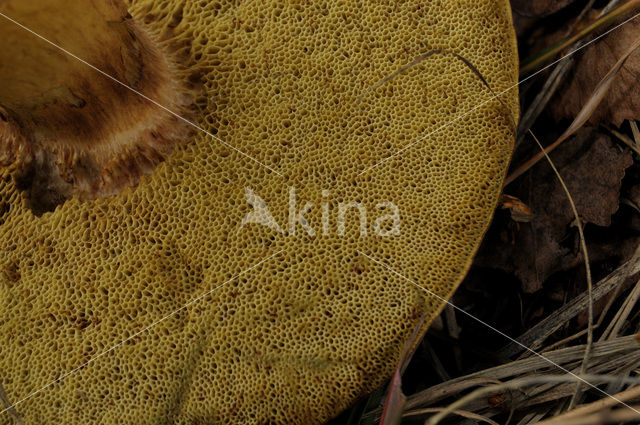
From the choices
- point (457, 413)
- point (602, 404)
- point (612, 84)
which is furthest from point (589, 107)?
point (457, 413)

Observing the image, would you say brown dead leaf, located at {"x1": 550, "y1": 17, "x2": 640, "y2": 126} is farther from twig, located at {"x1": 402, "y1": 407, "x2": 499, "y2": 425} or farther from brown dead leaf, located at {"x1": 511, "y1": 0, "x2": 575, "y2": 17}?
twig, located at {"x1": 402, "y1": 407, "x2": 499, "y2": 425}

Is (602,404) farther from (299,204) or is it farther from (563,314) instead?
(299,204)

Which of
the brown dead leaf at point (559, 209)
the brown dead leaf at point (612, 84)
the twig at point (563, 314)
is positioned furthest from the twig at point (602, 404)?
the brown dead leaf at point (612, 84)

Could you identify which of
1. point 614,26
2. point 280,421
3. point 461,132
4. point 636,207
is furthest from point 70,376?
point 614,26

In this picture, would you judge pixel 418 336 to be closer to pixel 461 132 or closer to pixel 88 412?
pixel 461 132

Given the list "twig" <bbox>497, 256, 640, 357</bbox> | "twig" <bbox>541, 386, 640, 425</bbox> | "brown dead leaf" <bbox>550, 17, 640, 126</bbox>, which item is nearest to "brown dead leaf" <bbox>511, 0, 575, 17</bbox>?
"brown dead leaf" <bbox>550, 17, 640, 126</bbox>

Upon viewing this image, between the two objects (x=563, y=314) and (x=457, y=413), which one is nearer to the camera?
(x=457, y=413)

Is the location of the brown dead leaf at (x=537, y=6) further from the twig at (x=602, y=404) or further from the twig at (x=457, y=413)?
the twig at (x=457, y=413)
